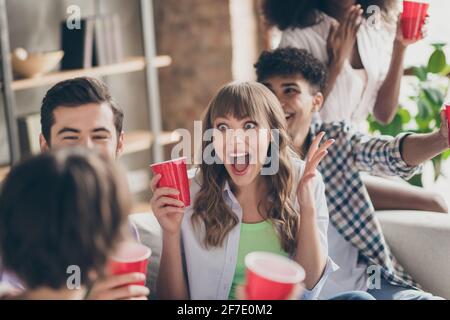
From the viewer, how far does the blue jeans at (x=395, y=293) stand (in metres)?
1.62

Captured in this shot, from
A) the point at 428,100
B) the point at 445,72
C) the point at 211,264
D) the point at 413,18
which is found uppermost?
Answer: the point at 413,18

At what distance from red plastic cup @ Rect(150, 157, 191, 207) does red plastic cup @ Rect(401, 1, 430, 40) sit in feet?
3.14

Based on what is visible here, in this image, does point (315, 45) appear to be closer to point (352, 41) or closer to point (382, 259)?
point (352, 41)

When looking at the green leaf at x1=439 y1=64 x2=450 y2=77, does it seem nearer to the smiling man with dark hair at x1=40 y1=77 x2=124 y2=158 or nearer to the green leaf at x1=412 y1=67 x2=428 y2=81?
the green leaf at x1=412 y1=67 x2=428 y2=81

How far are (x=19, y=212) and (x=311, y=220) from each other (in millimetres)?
628

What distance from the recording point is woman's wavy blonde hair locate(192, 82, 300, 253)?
135 cm

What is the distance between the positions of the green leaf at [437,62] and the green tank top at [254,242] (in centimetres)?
167

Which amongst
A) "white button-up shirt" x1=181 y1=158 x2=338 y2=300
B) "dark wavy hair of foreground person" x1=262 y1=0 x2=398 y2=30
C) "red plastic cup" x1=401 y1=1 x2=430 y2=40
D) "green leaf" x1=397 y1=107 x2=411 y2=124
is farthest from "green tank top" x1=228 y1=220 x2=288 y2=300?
"green leaf" x1=397 y1=107 x2=411 y2=124

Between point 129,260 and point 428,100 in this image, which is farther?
point 428,100

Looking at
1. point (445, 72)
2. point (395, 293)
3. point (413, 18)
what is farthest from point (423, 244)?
point (445, 72)

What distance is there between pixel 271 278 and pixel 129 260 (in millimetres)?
235

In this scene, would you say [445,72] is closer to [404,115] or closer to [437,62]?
[437,62]

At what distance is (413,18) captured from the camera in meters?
1.84

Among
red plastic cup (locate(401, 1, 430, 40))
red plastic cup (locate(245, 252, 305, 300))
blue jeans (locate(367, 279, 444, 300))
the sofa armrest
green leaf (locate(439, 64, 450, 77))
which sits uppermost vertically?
red plastic cup (locate(401, 1, 430, 40))
